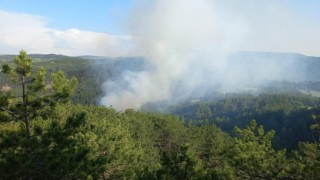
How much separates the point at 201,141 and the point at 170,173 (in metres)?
55.6

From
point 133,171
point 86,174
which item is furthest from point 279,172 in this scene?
point 133,171

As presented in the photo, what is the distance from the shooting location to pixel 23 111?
775 inches

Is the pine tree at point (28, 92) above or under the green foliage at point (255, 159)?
above

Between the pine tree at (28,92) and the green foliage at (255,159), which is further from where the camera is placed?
the pine tree at (28,92)

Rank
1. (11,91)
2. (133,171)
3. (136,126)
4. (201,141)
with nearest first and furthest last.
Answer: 1. (11,91)
2. (133,171)
3. (201,141)
4. (136,126)

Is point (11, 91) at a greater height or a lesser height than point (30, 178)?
greater

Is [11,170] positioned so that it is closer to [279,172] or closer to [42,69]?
[42,69]

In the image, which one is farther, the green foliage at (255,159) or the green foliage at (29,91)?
A: the green foliage at (29,91)

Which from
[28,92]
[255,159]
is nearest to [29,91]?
[28,92]

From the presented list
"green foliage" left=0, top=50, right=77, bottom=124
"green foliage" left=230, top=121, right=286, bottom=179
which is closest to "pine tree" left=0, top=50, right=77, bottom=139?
"green foliage" left=0, top=50, right=77, bottom=124

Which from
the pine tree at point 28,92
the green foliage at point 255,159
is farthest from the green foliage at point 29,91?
the green foliage at point 255,159

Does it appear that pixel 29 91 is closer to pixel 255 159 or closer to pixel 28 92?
pixel 28 92

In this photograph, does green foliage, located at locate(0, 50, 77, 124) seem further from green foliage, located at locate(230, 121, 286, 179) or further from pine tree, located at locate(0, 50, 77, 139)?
green foliage, located at locate(230, 121, 286, 179)

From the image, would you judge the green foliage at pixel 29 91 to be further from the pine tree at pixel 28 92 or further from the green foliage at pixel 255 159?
the green foliage at pixel 255 159
